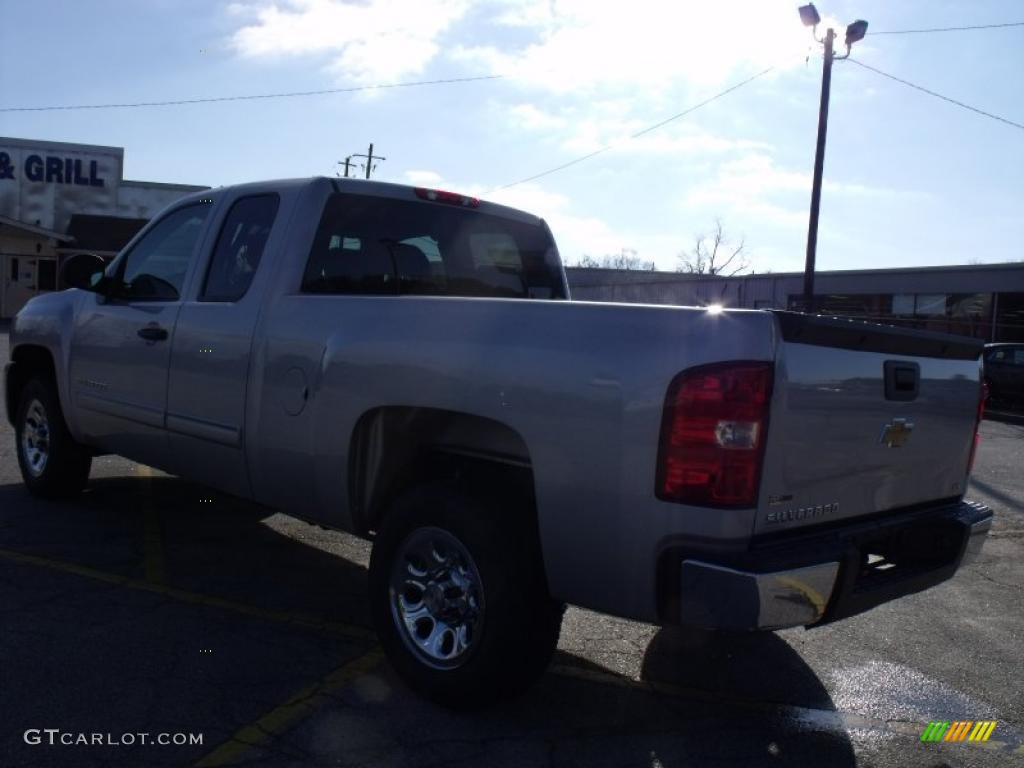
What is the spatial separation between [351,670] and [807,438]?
2.12 metres

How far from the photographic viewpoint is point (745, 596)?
298 centimetres

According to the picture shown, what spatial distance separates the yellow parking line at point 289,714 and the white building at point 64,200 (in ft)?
120

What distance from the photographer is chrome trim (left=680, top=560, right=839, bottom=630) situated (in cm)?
298

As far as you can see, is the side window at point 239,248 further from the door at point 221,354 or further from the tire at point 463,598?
the tire at point 463,598

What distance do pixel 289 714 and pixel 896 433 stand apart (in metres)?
2.45

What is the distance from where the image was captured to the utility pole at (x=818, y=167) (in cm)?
2112

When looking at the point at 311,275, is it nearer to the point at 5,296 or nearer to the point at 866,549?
the point at 866,549

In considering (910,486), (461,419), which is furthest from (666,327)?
(910,486)

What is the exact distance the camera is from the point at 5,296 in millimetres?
37344

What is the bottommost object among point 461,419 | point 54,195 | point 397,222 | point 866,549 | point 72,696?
point 72,696

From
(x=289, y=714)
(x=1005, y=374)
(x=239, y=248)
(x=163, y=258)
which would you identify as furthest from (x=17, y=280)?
(x=289, y=714)

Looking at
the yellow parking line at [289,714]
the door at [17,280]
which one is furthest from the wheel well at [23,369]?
the door at [17,280]

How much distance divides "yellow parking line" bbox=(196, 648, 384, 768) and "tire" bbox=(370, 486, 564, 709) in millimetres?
274

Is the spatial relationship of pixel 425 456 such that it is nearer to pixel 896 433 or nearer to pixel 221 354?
pixel 221 354
